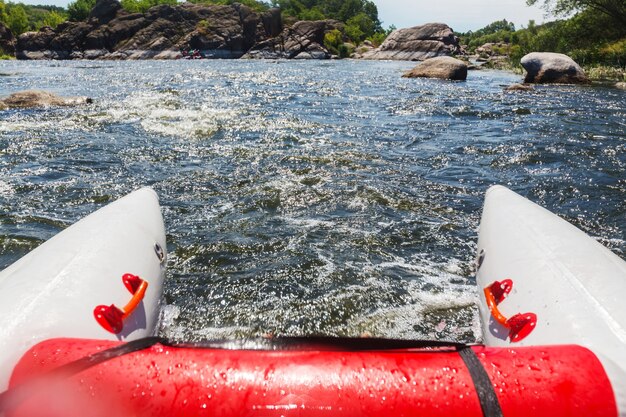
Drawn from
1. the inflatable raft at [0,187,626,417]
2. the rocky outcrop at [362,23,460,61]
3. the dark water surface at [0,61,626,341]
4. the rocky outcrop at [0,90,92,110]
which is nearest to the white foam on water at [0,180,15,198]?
the dark water surface at [0,61,626,341]

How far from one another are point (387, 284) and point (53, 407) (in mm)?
2575

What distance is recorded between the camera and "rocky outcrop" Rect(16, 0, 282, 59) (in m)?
60.9

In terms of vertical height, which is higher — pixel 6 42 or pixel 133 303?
pixel 6 42

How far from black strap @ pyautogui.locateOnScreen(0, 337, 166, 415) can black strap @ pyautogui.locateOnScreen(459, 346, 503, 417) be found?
3.63 ft

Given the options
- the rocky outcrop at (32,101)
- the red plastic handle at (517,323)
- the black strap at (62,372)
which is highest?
the rocky outcrop at (32,101)

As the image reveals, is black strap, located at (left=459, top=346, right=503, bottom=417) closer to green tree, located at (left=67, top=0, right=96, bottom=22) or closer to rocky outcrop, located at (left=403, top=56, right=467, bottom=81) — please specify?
rocky outcrop, located at (left=403, top=56, right=467, bottom=81)

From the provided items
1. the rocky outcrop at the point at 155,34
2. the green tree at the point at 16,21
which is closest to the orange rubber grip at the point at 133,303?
the rocky outcrop at the point at 155,34

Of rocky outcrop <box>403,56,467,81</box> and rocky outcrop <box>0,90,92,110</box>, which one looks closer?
rocky outcrop <box>0,90,92,110</box>

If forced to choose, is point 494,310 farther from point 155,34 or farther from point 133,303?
point 155,34

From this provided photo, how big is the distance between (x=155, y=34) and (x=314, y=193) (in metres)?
68.3

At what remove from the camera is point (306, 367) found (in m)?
1.41

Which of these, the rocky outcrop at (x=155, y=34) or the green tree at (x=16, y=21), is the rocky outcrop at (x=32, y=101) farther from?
the green tree at (x=16, y=21)

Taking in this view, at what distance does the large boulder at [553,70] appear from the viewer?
16859mm

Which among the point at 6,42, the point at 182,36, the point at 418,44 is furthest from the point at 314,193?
the point at 6,42
